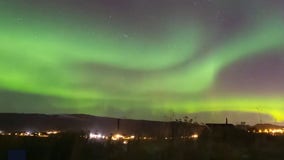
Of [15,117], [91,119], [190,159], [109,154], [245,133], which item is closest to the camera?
[190,159]

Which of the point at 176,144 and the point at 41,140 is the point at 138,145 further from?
the point at 41,140

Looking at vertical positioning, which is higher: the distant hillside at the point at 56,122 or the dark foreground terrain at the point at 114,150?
the distant hillside at the point at 56,122

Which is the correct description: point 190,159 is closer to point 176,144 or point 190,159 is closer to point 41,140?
point 176,144

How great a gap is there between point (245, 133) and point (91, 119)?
95337mm

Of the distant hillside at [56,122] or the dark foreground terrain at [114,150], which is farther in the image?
the distant hillside at [56,122]

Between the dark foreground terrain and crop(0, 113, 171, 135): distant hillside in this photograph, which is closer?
the dark foreground terrain

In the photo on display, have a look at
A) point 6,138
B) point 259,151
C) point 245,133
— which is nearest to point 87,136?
point 6,138

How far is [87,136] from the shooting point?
122ft

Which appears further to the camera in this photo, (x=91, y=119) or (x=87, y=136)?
(x=91, y=119)

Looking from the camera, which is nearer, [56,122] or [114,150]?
[114,150]

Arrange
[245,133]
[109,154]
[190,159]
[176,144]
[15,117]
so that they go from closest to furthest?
[190,159], [109,154], [176,144], [245,133], [15,117]

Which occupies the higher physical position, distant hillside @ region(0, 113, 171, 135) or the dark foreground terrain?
distant hillside @ region(0, 113, 171, 135)

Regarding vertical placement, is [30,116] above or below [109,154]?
above

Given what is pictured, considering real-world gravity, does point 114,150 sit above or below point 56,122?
below
